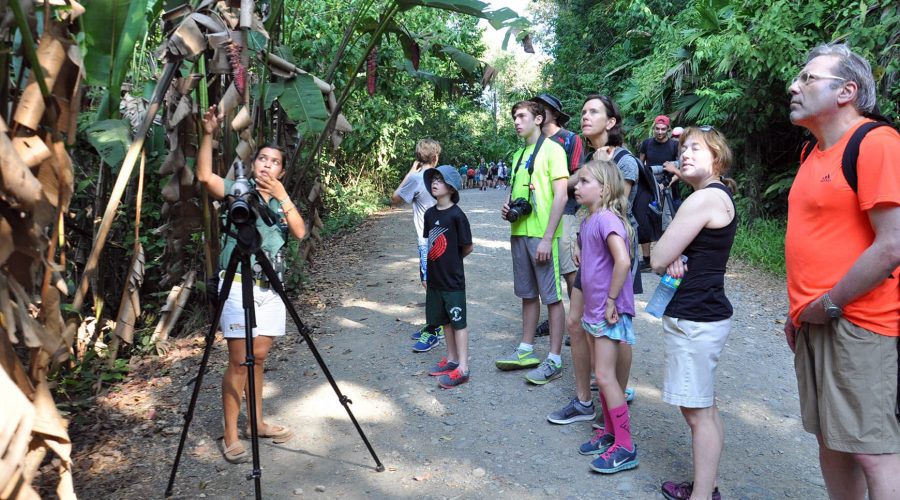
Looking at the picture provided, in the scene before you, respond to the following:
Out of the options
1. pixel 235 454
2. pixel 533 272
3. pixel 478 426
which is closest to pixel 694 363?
pixel 478 426

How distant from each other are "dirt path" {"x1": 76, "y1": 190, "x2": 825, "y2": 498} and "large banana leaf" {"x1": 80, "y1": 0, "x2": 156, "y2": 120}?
92.5 inches

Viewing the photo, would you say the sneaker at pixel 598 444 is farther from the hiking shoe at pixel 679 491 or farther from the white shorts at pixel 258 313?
the white shorts at pixel 258 313

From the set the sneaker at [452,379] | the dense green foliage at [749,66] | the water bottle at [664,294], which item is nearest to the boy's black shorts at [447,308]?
the sneaker at [452,379]

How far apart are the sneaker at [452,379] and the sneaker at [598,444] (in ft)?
4.39

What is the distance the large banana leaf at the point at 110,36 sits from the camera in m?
3.82

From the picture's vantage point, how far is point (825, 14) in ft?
29.5

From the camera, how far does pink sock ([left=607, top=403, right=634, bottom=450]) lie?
3.74 metres

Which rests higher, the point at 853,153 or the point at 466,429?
the point at 853,153

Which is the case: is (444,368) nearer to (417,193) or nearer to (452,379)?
(452,379)

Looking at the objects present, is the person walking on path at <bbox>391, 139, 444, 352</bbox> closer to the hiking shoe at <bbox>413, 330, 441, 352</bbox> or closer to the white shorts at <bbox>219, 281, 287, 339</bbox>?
the hiking shoe at <bbox>413, 330, 441, 352</bbox>

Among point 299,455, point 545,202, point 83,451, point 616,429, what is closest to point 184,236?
point 83,451

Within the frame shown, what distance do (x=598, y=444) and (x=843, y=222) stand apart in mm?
1994

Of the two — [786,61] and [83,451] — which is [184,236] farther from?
[786,61]

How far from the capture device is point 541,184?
5.01 m
